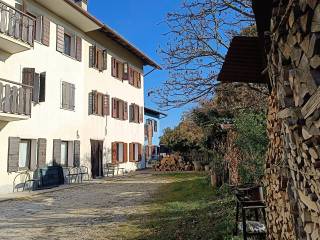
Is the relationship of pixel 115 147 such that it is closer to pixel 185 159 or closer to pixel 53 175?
pixel 185 159

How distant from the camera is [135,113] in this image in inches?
1122

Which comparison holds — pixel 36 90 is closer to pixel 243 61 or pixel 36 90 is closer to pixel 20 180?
pixel 20 180

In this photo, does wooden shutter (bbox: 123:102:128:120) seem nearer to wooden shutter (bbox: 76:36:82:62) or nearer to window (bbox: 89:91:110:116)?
window (bbox: 89:91:110:116)

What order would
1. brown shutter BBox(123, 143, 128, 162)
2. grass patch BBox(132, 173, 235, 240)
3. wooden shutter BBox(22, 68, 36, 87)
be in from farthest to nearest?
brown shutter BBox(123, 143, 128, 162), wooden shutter BBox(22, 68, 36, 87), grass patch BBox(132, 173, 235, 240)

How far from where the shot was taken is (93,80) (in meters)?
22.1

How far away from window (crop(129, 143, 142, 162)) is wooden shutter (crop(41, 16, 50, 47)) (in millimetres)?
11823

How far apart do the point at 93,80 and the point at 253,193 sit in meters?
17.1

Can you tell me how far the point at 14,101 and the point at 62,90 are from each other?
452cm

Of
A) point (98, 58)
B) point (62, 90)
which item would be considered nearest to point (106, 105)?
point (98, 58)

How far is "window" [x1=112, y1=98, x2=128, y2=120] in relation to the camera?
81.7 ft

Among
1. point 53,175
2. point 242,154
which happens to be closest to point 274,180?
point 242,154

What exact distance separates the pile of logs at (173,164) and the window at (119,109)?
13.5 feet

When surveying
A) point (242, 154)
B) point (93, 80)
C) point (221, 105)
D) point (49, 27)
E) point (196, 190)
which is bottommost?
point (196, 190)

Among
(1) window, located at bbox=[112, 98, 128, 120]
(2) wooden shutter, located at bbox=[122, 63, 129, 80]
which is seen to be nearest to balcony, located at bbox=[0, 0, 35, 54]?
(1) window, located at bbox=[112, 98, 128, 120]
